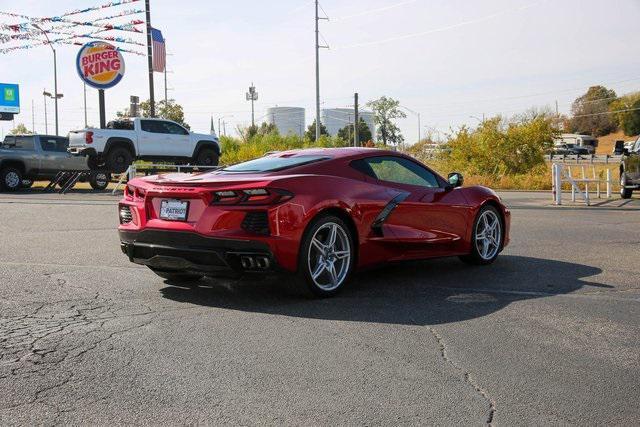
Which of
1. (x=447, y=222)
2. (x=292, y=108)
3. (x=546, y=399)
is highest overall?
(x=292, y=108)

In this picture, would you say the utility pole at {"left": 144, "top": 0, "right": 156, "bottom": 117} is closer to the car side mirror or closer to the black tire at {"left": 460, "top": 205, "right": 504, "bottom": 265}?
the black tire at {"left": 460, "top": 205, "right": 504, "bottom": 265}

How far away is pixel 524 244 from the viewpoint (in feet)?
32.6

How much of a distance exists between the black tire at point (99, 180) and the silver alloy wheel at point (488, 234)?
1882 centimetres

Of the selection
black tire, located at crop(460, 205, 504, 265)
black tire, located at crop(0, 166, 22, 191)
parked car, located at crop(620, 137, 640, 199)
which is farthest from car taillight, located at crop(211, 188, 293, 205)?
black tire, located at crop(0, 166, 22, 191)

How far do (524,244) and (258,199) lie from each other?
213 inches

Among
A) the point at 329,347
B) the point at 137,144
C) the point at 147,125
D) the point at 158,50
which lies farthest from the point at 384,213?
the point at 158,50

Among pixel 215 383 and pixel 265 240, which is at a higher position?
pixel 265 240

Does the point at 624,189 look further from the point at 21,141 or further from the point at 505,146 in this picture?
the point at 21,141

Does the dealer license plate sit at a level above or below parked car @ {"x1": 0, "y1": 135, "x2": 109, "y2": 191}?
below

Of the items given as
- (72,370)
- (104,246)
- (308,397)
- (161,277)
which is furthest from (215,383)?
(104,246)

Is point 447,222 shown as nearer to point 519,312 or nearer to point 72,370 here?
point 519,312

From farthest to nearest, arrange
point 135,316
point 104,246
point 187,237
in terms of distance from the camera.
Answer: point 104,246, point 187,237, point 135,316

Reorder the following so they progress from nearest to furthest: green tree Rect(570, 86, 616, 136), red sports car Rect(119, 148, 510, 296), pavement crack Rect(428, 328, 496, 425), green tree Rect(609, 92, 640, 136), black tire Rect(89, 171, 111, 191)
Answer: pavement crack Rect(428, 328, 496, 425), red sports car Rect(119, 148, 510, 296), black tire Rect(89, 171, 111, 191), green tree Rect(609, 92, 640, 136), green tree Rect(570, 86, 616, 136)

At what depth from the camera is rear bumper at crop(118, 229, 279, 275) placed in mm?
5703
